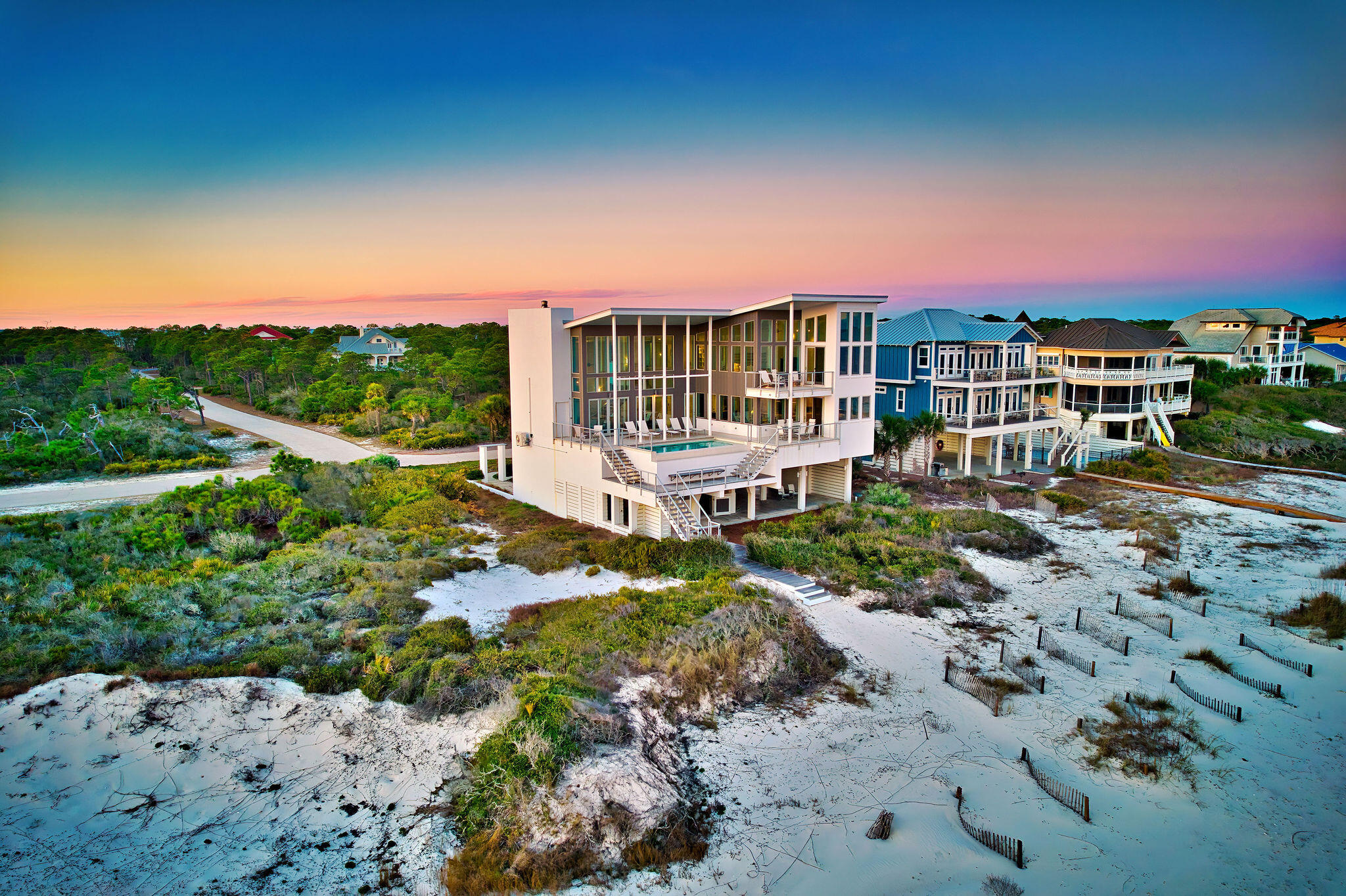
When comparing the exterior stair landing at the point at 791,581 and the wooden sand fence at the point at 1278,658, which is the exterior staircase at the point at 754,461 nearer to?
the exterior stair landing at the point at 791,581

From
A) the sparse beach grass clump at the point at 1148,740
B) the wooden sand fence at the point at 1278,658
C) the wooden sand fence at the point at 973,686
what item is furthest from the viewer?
the wooden sand fence at the point at 1278,658

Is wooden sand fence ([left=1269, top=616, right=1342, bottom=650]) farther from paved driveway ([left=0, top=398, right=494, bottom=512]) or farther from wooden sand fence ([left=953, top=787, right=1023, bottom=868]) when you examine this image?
paved driveway ([left=0, top=398, right=494, bottom=512])

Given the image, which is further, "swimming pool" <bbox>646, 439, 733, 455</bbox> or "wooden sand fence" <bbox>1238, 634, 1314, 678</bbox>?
"swimming pool" <bbox>646, 439, 733, 455</bbox>

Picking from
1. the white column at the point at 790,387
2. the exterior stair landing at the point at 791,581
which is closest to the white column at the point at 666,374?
the white column at the point at 790,387

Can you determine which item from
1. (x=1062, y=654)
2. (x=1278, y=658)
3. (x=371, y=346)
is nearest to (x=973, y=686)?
(x=1062, y=654)

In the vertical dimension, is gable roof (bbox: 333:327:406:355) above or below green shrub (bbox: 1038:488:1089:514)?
above

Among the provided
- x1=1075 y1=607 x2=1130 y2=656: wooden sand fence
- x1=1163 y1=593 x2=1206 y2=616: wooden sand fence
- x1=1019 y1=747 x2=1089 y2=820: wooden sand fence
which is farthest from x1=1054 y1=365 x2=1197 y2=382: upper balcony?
x1=1019 y1=747 x2=1089 y2=820: wooden sand fence

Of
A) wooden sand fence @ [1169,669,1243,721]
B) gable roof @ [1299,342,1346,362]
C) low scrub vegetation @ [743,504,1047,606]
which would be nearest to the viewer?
wooden sand fence @ [1169,669,1243,721]

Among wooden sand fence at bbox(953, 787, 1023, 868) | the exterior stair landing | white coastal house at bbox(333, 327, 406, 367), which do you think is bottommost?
wooden sand fence at bbox(953, 787, 1023, 868)
